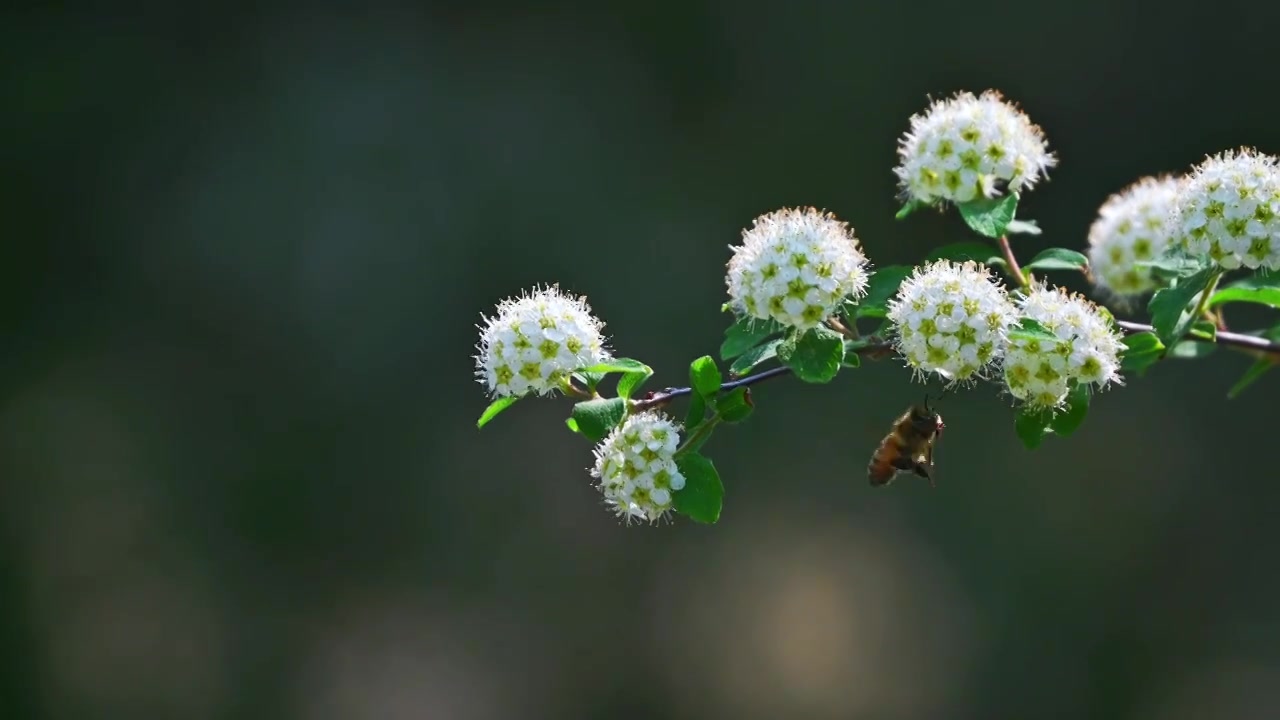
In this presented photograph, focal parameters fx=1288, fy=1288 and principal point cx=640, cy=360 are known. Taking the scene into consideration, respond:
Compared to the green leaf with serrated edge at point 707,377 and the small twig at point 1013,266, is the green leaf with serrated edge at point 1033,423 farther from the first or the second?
the green leaf with serrated edge at point 707,377

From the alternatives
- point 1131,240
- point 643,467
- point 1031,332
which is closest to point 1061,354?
point 1031,332

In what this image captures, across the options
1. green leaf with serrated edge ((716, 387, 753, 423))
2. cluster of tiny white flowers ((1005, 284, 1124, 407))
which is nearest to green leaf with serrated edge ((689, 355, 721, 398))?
green leaf with serrated edge ((716, 387, 753, 423))

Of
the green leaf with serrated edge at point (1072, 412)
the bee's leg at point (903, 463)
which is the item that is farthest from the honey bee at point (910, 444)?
the green leaf with serrated edge at point (1072, 412)

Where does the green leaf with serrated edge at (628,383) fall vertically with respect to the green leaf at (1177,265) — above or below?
below

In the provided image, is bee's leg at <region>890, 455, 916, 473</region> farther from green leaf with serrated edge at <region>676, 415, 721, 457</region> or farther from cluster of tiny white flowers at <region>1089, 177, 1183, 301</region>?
cluster of tiny white flowers at <region>1089, 177, 1183, 301</region>

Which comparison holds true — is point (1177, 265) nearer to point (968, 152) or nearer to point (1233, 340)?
point (1233, 340)
